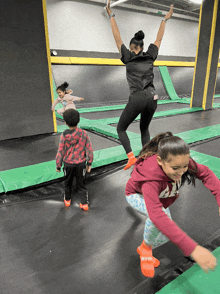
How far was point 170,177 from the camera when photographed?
0.98m

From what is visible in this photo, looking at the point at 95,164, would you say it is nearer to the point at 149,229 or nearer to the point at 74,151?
the point at 74,151

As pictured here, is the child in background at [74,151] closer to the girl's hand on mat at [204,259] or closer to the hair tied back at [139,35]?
the hair tied back at [139,35]

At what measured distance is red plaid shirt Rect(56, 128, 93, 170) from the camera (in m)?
1.62

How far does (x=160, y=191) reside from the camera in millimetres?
1036

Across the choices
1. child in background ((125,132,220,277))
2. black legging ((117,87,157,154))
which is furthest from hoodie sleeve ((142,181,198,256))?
black legging ((117,87,157,154))

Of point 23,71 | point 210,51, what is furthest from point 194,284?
point 210,51

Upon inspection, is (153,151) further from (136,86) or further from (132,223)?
(136,86)

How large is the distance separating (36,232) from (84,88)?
5.75 metres

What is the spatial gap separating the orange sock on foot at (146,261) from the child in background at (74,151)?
0.64 m

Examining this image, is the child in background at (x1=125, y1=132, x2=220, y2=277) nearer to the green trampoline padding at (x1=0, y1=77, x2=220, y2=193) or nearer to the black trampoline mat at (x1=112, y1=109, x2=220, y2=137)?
the green trampoline padding at (x1=0, y1=77, x2=220, y2=193)

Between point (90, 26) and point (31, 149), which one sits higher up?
point (90, 26)

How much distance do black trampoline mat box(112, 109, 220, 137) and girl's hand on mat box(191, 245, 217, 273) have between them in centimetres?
286

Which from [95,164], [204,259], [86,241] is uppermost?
[204,259]

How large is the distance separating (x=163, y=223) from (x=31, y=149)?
7.60 feet
